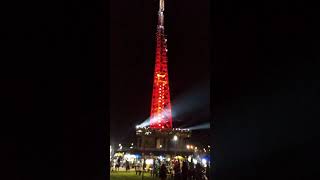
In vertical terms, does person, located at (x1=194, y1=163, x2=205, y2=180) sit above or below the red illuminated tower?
below

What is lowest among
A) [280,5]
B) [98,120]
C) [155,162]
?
[155,162]

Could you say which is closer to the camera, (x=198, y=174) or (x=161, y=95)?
(x=198, y=174)

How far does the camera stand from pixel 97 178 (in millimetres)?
5145

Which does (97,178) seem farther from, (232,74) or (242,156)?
(232,74)

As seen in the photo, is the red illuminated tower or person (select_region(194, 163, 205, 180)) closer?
person (select_region(194, 163, 205, 180))

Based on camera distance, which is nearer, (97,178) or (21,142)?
(21,142)

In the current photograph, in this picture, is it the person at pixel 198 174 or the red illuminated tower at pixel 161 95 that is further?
the red illuminated tower at pixel 161 95

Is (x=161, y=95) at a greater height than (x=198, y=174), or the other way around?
(x=161, y=95)

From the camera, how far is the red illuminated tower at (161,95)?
69062mm

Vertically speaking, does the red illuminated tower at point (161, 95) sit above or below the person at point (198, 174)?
above

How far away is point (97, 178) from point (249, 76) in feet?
7.43

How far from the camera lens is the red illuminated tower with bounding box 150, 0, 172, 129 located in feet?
227

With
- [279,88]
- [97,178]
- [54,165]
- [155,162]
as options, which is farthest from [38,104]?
[155,162]

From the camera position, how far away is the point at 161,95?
7056cm
